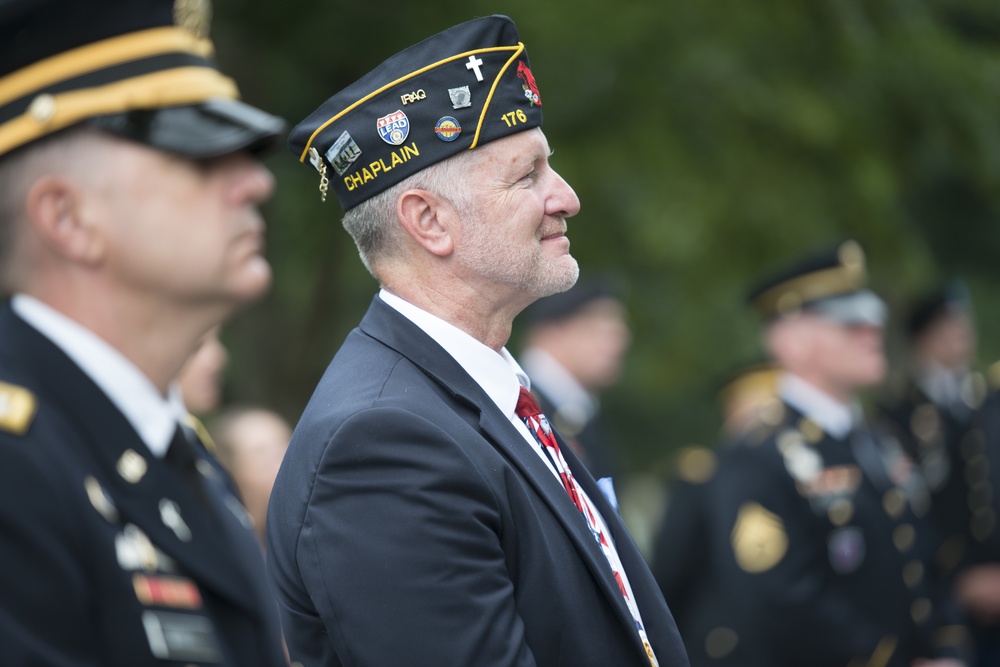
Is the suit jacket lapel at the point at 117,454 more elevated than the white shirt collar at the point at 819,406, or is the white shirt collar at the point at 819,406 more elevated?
the suit jacket lapel at the point at 117,454

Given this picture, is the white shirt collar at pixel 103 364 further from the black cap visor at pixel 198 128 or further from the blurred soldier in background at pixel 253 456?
the blurred soldier in background at pixel 253 456

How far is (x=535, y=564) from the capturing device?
8.28ft

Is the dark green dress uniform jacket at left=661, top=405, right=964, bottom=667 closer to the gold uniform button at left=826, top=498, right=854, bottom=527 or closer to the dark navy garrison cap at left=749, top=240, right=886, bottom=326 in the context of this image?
the gold uniform button at left=826, top=498, right=854, bottom=527

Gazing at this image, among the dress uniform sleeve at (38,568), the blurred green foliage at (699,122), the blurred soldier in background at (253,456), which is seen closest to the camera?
the dress uniform sleeve at (38,568)

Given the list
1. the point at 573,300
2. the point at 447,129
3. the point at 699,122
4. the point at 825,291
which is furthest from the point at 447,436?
the point at 699,122

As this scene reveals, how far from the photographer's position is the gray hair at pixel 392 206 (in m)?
2.84

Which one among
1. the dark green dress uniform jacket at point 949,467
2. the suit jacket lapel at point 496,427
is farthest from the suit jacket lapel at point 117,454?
the dark green dress uniform jacket at point 949,467

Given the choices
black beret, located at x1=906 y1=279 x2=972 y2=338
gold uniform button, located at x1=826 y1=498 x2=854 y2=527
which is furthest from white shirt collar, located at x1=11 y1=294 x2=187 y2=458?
black beret, located at x1=906 y1=279 x2=972 y2=338

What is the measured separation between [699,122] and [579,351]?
1974 millimetres

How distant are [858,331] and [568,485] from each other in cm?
359

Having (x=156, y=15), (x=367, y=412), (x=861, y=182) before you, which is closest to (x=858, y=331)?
(x=861, y=182)

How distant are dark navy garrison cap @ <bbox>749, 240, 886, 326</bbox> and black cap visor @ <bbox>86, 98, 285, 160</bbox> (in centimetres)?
446

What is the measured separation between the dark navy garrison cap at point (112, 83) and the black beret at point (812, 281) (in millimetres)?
4542

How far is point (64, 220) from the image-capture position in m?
1.92
